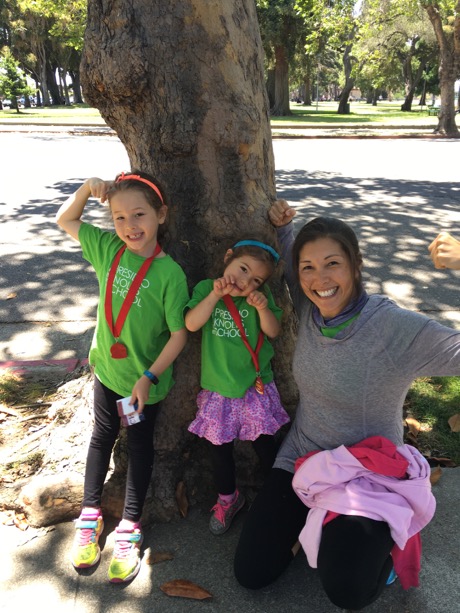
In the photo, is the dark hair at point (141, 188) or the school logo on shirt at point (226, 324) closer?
the dark hair at point (141, 188)

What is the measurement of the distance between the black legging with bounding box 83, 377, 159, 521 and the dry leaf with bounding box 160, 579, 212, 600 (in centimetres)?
34

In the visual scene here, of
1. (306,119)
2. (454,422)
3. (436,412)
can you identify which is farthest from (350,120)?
(454,422)

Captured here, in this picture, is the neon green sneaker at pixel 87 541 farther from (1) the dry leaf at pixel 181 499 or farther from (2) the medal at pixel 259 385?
(2) the medal at pixel 259 385

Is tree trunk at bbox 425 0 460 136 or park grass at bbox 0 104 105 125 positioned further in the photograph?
park grass at bbox 0 104 105 125

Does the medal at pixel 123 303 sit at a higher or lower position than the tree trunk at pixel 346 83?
lower

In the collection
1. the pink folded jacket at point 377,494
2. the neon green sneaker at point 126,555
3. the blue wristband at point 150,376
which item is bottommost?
the neon green sneaker at point 126,555

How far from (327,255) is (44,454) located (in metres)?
1.87

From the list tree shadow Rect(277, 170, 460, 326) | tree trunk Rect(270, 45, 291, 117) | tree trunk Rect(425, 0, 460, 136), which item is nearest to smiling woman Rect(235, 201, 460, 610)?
tree shadow Rect(277, 170, 460, 326)

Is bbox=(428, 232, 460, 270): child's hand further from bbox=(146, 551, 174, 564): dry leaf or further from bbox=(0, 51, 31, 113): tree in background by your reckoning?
bbox=(0, 51, 31, 113): tree in background

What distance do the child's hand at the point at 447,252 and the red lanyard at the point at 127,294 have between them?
1169 mm

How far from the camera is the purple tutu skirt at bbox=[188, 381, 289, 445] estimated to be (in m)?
2.49

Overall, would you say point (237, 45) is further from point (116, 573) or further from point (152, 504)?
point (116, 573)

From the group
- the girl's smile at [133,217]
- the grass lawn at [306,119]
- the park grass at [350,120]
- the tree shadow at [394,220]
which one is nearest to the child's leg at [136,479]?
the girl's smile at [133,217]

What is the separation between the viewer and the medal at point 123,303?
236 cm
